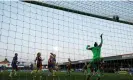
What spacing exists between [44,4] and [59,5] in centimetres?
173

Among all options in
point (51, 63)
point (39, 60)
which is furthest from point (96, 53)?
point (51, 63)

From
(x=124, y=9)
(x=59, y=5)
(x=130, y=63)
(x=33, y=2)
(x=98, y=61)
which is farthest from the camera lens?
(x=130, y=63)

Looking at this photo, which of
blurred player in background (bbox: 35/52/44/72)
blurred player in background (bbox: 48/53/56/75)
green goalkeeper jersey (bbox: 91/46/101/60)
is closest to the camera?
green goalkeeper jersey (bbox: 91/46/101/60)

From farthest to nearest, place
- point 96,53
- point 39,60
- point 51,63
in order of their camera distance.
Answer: point 51,63 → point 39,60 → point 96,53

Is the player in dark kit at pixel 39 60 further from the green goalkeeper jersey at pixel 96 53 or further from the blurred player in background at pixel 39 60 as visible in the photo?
the green goalkeeper jersey at pixel 96 53

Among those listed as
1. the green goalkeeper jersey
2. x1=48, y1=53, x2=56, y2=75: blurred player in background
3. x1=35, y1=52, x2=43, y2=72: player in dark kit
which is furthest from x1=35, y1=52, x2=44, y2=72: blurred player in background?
the green goalkeeper jersey

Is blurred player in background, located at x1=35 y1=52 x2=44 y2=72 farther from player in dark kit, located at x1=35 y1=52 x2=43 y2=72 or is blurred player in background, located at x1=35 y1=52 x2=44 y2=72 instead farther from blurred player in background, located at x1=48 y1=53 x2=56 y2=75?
blurred player in background, located at x1=48 y1=53 x2=56 y2=75

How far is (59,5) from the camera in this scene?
22.8 meters

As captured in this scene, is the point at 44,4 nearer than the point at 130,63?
Yes

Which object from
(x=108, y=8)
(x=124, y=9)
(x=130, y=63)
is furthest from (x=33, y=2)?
(x=130, y=63)

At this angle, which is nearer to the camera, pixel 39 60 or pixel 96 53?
pixel 96 53

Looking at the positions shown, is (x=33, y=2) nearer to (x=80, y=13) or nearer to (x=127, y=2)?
(x=80, y=13)

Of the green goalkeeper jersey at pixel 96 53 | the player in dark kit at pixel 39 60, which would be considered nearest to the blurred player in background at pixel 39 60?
the player in dark kit at pixel 39 60

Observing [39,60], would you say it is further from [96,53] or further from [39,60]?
[96,53]
